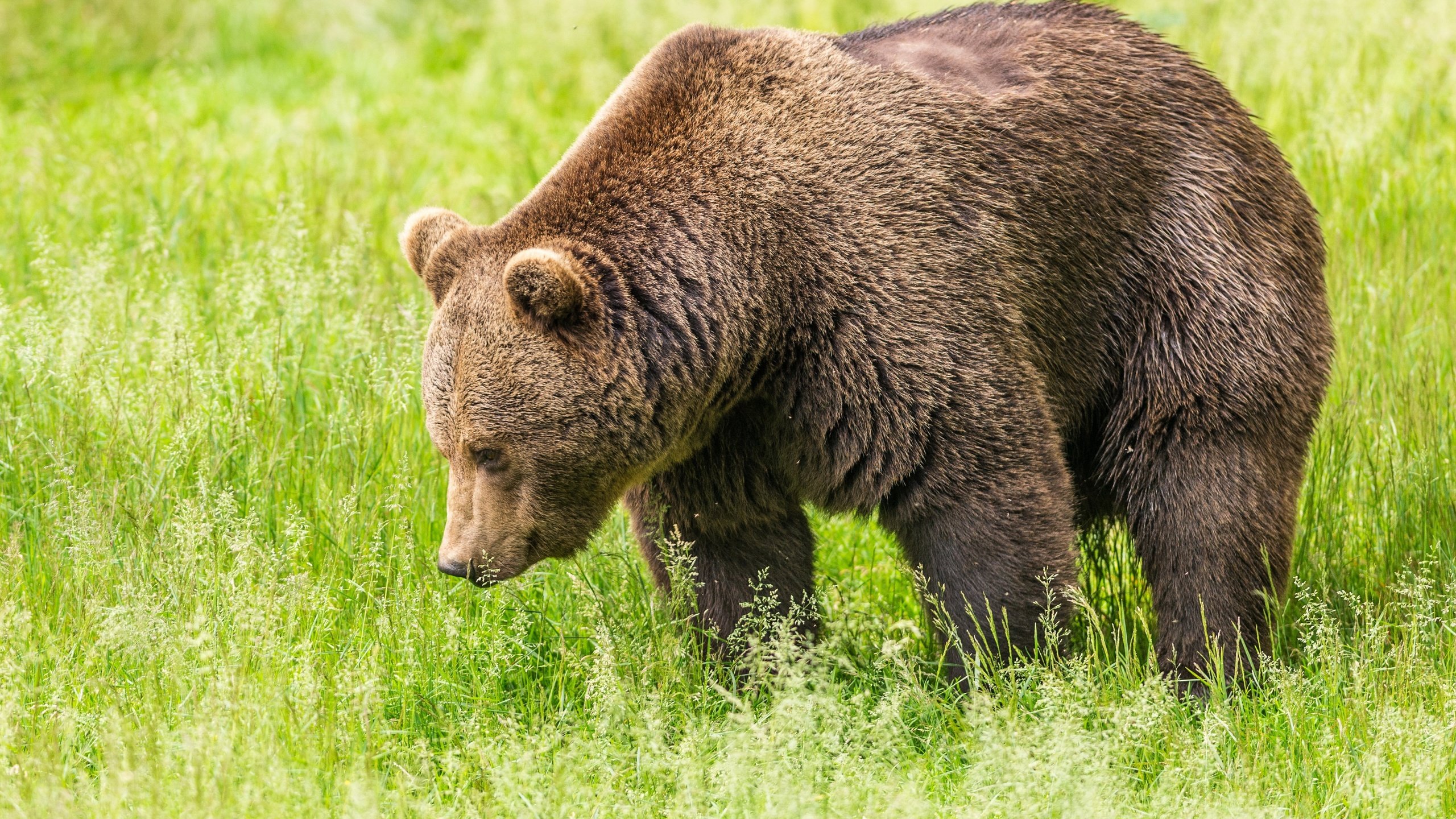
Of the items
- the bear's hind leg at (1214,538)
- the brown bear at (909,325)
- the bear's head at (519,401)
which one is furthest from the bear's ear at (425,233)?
the bear's hind leg at (1214,538)

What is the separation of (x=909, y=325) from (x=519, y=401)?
3.57 feet

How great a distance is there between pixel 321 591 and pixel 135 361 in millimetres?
1569

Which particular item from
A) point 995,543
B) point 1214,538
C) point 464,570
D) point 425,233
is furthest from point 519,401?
point 1214,538

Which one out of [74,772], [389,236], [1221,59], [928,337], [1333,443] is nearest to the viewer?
[74,772]

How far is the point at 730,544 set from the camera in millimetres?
4875

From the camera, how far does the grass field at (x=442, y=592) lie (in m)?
3.85

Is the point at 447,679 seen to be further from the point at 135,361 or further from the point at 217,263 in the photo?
the point at 217,263

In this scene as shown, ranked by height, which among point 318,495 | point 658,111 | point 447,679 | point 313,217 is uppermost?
point 658,111

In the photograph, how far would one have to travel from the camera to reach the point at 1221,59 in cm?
919

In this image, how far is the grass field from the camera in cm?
385

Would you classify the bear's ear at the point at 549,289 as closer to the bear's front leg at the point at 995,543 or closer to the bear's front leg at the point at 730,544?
the bear's front leg at the point at 730,544

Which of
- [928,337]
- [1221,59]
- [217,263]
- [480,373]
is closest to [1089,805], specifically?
[928,337]

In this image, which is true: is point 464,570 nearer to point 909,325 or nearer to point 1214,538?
point 909,325

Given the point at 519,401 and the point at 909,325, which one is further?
the point at 909,325
